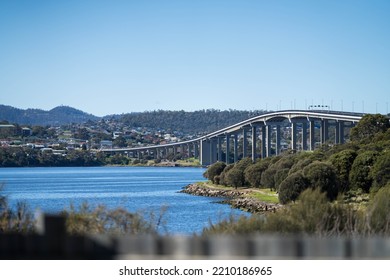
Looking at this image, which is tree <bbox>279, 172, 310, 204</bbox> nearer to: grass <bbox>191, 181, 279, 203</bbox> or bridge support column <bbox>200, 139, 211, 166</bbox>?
grass <bbox>191, 181, 279, 203</bbox>

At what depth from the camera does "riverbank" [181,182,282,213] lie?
45312 mm

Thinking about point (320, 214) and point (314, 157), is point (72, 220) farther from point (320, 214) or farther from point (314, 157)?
point (314, 157)

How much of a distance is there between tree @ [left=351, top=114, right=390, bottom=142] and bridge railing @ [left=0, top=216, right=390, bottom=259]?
212 ft

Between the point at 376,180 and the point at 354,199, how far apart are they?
1455 mm

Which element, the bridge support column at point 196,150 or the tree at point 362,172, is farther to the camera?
the bridge support column at point 196,150

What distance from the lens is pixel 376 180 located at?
4066cm

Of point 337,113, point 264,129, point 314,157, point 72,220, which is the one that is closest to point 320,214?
point 72,220

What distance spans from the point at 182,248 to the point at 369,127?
217ft

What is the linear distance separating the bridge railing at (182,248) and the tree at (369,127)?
6467 centimetres

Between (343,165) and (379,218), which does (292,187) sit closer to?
(343,165)

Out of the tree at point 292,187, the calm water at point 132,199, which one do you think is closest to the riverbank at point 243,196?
the tree at point 292,187

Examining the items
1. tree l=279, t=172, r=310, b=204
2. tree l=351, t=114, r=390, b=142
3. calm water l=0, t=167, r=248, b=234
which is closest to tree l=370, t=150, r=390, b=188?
tree l=279, t=172, r=310, b=204

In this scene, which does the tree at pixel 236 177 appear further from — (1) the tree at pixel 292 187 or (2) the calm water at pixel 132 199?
(1) the tree at pixel 292 187

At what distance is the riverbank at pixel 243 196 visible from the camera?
45312mm
